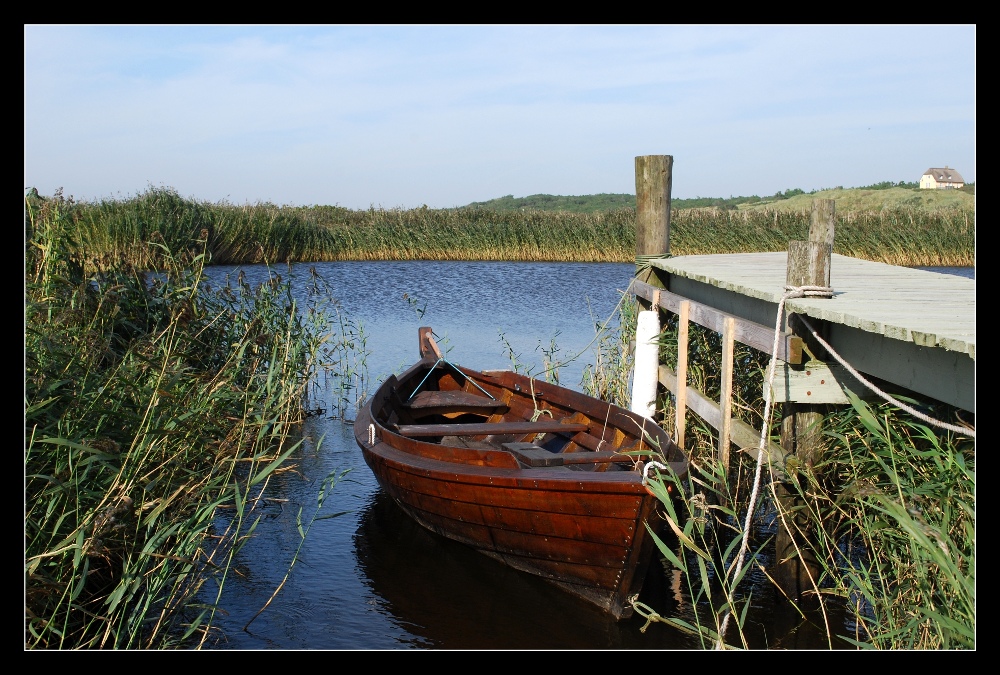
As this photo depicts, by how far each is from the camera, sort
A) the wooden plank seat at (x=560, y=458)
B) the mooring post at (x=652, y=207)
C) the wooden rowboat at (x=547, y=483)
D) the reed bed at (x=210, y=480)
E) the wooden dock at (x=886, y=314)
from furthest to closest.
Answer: the mooring post at (x=652, y=207) < the wooden plank seat at (x=560, y=458) < the wooden rowboat at (x=547, y=483) < the reed bed at (x=210, y=480) < the wooden dock at (x=886, y=314)

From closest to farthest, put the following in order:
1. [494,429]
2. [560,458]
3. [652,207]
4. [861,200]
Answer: [560,458] → [494,429] → [652,207] → [861,200]

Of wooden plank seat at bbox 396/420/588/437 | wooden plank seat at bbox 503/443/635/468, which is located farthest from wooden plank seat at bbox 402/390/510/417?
wooden plank seat at bbox 503/443/635/468

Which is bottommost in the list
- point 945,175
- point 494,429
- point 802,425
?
point 494,429

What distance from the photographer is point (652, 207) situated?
24.9 feet

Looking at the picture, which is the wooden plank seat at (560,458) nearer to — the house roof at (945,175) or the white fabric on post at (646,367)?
the white fabric on post at (646,367)

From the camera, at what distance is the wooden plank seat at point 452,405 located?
790 cm

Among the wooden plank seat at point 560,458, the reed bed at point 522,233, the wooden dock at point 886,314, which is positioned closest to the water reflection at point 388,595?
the wooden plank seat at point 560,458

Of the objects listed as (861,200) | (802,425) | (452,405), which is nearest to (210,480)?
(452,405)

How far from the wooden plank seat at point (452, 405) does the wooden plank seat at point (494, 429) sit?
128cm

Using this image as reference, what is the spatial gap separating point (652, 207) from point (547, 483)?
11.6 feet

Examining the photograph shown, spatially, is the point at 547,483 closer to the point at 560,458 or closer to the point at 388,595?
the point at 560,458

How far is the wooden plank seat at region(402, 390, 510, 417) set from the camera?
25.9 feet

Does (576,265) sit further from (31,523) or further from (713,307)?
(31,523)

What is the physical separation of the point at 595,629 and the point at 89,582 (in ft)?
8.78
